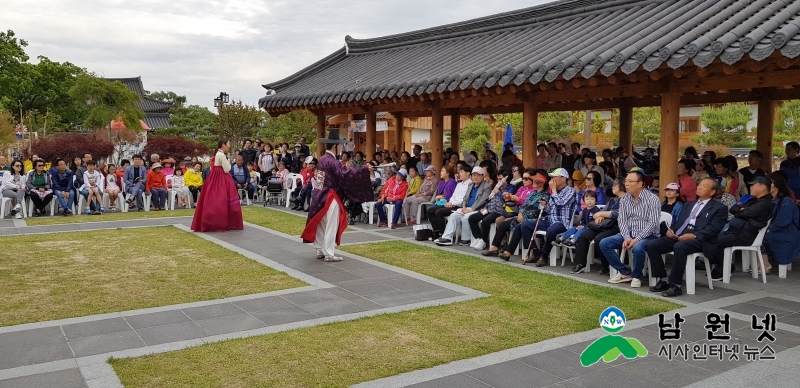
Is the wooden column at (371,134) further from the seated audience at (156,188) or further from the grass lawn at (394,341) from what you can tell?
the grass lawn at (394,341)

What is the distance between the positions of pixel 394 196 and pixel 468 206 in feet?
7.83

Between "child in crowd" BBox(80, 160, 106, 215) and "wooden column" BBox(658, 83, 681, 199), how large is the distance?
11.7 m

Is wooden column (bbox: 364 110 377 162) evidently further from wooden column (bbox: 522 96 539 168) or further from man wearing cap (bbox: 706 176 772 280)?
man wearing cap (bbox: 706 176 772 280)

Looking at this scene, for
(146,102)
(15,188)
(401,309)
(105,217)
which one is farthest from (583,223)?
(146,102)

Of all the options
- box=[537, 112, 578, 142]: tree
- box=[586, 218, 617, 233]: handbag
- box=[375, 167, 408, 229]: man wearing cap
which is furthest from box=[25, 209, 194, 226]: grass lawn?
box=[537, 112, 578, 142]: tree

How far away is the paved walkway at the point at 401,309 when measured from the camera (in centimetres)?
416

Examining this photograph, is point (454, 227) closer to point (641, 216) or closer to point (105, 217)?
point (641, 216)

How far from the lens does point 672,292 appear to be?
6410 millimetres

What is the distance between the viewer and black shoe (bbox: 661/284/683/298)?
252 inches

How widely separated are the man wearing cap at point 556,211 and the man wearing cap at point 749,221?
1.77 metres

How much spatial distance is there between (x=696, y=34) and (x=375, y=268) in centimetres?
477

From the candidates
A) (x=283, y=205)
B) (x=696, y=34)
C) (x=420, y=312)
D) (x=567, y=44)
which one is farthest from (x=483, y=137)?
(x=420, y=312)

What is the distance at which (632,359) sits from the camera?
14.9ft

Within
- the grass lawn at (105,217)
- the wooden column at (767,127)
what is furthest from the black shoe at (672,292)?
the grass lawn at (105,217)
